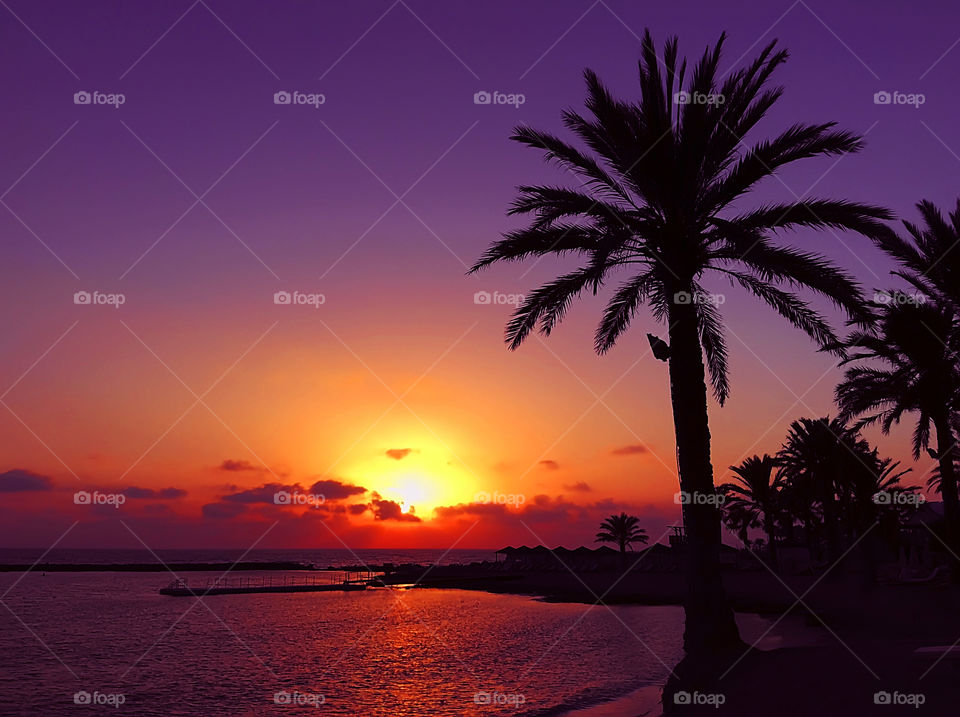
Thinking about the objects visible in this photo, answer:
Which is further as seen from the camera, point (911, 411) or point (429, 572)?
point (429, 572)

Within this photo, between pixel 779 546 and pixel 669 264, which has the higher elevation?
pixel 669 264

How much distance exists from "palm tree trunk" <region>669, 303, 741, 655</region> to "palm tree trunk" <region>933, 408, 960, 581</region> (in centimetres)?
1359

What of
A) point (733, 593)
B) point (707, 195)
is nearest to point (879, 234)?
point (707, 195)

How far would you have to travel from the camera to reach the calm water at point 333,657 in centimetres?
2072

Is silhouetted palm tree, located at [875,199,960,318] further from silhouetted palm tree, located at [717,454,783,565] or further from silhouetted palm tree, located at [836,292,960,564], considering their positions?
silhouetted palm tree, located at [717,454,783,565]

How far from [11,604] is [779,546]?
72.5 m

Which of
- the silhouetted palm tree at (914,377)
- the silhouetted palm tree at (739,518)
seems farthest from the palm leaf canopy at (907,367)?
the silhouetted palm tree at (739,518)

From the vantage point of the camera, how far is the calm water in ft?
68.0

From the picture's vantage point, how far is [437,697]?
2072cm

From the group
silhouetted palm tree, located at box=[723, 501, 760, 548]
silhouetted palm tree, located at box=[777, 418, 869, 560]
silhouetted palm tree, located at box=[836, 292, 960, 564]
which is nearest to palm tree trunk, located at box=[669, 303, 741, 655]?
silhouetted palm tree, located at box=[836, 292, 960, 564]

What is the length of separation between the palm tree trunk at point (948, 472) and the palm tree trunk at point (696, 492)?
1359 cm

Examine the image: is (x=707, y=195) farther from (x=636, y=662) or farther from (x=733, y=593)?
(x=733, y=593)

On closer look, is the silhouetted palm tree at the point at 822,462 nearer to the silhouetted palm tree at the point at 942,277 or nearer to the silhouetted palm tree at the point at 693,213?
the silhouetted palm tree at the point at 942,277

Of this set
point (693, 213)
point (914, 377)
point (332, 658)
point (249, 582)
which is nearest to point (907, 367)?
point (914, 377)
